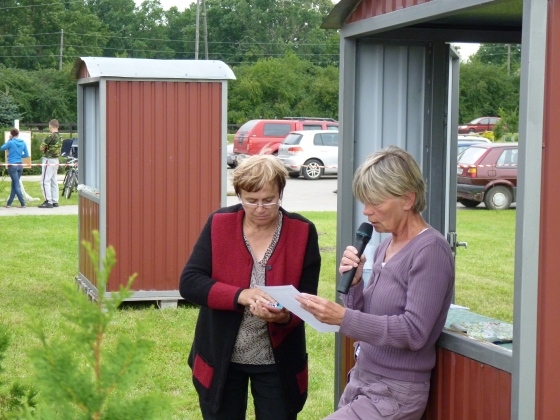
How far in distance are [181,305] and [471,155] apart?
31.3 ft

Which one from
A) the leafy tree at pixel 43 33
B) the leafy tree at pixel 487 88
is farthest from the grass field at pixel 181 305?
the leafy tree at pixel 43 33

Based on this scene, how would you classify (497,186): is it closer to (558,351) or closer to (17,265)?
(17,265)

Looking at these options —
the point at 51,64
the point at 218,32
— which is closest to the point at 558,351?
the point at 51,64

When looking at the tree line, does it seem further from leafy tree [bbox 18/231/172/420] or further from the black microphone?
leafy tree [bbox 18/231/172/420]

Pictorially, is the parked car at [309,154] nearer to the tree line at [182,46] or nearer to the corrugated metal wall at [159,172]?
the corrugated metal wall at [159,172]

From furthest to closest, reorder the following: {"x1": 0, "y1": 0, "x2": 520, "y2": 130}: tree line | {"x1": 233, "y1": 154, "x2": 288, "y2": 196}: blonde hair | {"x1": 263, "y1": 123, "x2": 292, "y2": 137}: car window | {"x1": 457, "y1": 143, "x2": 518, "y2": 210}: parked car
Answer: {"x1": 0, "y1": 0, "x2": 520, "y2": 130}: tree line → {"x1": 263, "y1": 123, "x2": 292, "y2": 137}: car window → {"x1": 457, "y1": 143, "x2": 518, "y2": 210}: parked car → {"x1": 233, "y1": 154, "x2": 288, "y2": 196}: blonde hair

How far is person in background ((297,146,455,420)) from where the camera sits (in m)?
3.02

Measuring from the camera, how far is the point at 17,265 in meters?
11.6

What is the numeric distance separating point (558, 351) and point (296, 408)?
1237mm

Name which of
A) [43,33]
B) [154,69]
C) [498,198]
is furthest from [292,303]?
[43,33]

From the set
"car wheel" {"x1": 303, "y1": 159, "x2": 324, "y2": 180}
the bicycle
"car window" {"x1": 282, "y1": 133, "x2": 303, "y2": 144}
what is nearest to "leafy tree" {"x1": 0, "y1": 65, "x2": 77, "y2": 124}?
"car window" {"x1": 282, "y1": 133, "x2": 303, "y2": 144}

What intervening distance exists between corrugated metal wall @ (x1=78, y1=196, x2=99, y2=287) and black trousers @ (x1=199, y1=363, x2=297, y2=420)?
505cm

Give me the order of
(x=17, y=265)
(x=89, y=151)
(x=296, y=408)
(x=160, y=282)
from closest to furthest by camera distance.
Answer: (x=296, y=408) → (x=160, y=282) → (x=89, y=151) → (x=17, y=265)

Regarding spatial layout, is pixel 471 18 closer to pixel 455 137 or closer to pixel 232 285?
pixel 455 137
